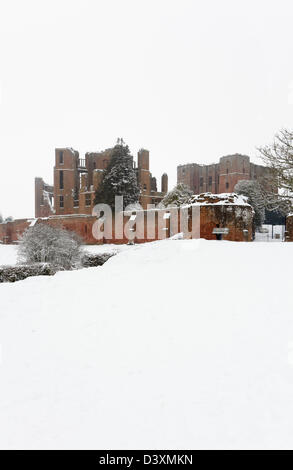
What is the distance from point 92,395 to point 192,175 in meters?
61.9

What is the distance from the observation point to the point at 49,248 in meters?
16.1

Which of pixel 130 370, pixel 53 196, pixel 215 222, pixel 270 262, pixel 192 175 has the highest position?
pixel 192 175

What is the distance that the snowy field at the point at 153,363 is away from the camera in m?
3.49

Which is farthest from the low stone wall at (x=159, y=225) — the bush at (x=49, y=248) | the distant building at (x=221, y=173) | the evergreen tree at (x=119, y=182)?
the distant building at (x=221, y=173)

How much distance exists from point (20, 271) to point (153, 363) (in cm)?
918

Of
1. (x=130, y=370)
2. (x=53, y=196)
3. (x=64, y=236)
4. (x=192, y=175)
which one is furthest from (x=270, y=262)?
(x=192, y=175)

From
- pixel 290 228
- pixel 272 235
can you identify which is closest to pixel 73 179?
pixel 272 235

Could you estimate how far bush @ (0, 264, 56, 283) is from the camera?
12.1 m

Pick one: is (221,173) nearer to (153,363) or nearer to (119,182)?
(119,182)

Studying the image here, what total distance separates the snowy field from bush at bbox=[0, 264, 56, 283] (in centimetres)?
407

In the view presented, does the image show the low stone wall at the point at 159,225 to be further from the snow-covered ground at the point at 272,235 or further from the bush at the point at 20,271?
the snow-covered ground at the point at 272,235

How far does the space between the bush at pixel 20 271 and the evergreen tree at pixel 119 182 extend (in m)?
23.2

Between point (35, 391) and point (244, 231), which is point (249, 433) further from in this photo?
point (244, 231)

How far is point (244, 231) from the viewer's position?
18016 millimetres
